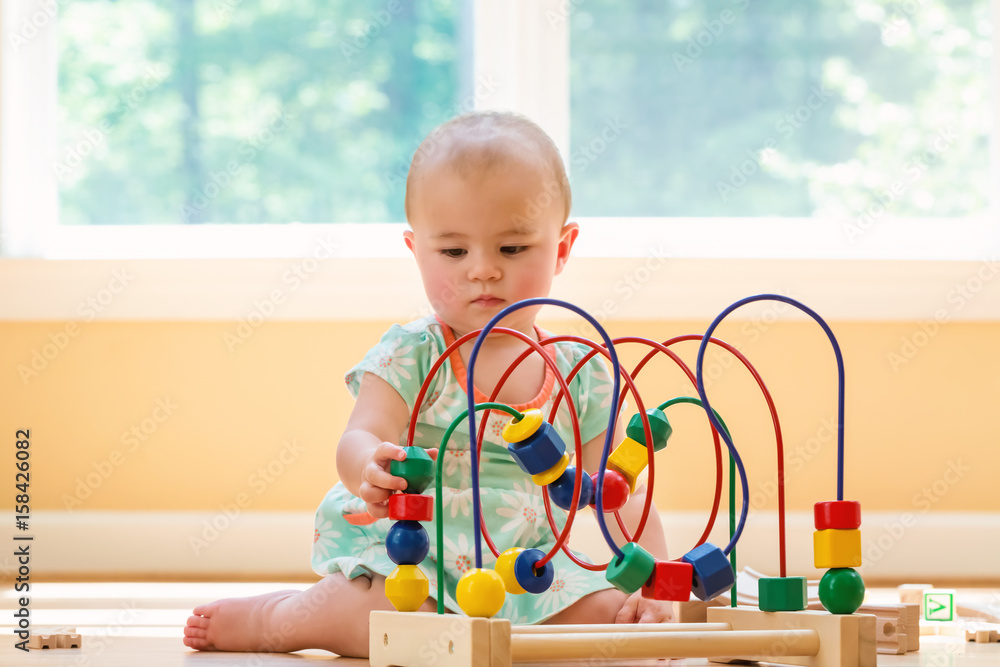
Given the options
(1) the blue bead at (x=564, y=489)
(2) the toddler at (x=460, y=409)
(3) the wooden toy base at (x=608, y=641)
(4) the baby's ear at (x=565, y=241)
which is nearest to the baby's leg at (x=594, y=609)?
(2) the toddler at (x=460, y=409)

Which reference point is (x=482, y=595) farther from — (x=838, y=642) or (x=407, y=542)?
(x=838, y=642)

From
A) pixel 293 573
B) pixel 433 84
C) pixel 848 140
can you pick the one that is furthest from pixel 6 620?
pixel 848 140

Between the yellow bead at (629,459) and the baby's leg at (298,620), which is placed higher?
the yellow bead at (629,459)

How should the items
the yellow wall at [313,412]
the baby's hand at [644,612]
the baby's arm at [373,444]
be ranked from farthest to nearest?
the yellow wall at [313,412], the baby's hand at [644,612], the baby's arm at [373,444]

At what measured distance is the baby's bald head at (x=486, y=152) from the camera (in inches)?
40.8

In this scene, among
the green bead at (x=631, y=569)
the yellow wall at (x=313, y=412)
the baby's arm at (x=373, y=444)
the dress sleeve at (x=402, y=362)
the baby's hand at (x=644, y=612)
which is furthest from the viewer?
the yellow wall at (x=313, y=412)

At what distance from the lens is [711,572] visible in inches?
29.7

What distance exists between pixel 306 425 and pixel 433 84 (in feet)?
2.21

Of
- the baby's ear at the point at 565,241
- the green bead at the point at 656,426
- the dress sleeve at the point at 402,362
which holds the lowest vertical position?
the green bead at the point at 656,426

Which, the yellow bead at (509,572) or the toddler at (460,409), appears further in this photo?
the toddler at (460,409)

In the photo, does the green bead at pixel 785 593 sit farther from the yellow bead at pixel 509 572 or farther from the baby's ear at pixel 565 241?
the baby's ear at pixel 565 241

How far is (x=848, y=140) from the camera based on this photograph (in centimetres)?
197

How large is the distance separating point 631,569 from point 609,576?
0.7 inches

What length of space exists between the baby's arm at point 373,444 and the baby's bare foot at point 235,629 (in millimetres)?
147
